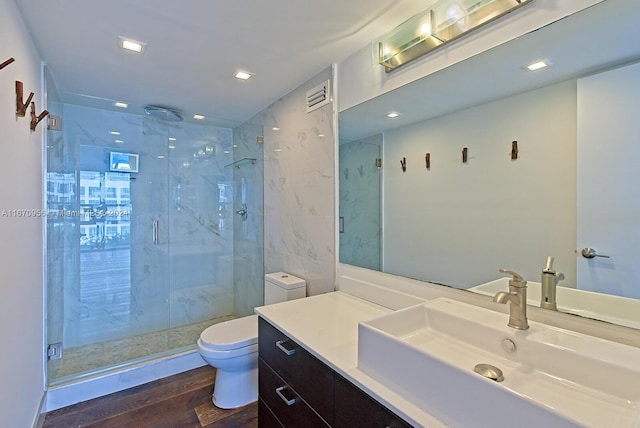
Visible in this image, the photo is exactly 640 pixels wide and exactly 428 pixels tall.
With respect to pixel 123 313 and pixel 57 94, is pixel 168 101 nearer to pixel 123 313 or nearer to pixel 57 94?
pixel 57 94

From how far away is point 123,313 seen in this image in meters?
3.12

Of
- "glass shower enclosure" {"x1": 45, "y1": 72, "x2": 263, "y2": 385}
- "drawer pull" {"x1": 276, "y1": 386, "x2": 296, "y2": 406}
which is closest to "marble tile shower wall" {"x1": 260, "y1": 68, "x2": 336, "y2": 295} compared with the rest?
"glass shower enclosure" {"x1": 45, "y1": 72, "x2": 263, "y2": 385}

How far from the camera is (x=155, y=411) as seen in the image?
2031 millimetres

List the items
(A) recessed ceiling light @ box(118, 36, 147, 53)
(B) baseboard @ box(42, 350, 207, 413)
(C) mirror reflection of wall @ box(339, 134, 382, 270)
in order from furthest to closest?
(B) baseboard @ box(42, 350, 207, 413), (C) mirror reflection of wall @ box(339, 134, 382, 270), (A) recessed ceiling light @ box(118, 36, 147, 53)

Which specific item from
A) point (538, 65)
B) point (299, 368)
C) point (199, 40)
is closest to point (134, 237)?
point (199, 40)

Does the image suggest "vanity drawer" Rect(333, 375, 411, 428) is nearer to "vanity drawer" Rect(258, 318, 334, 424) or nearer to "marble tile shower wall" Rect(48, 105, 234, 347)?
"vanity drawer" Rect(258, 318, 334, 424)

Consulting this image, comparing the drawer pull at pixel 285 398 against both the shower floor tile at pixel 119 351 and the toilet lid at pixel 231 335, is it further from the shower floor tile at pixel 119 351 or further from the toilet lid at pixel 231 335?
the shower floor tile at pixel 119 351

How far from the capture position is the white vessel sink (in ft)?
2.27

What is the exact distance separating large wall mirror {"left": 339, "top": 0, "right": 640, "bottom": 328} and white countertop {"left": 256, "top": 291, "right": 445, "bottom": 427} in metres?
0.30

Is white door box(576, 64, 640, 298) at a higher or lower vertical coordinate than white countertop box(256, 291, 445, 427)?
higher

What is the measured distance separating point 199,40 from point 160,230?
2173 mm

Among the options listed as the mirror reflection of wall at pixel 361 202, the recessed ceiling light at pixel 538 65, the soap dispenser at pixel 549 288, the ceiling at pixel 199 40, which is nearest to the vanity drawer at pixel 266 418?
the mirror reflection of wall at pixel 361 202

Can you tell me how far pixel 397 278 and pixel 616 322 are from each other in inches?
33.9

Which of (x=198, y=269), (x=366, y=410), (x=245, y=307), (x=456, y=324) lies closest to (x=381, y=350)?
(x=366, y=410)
